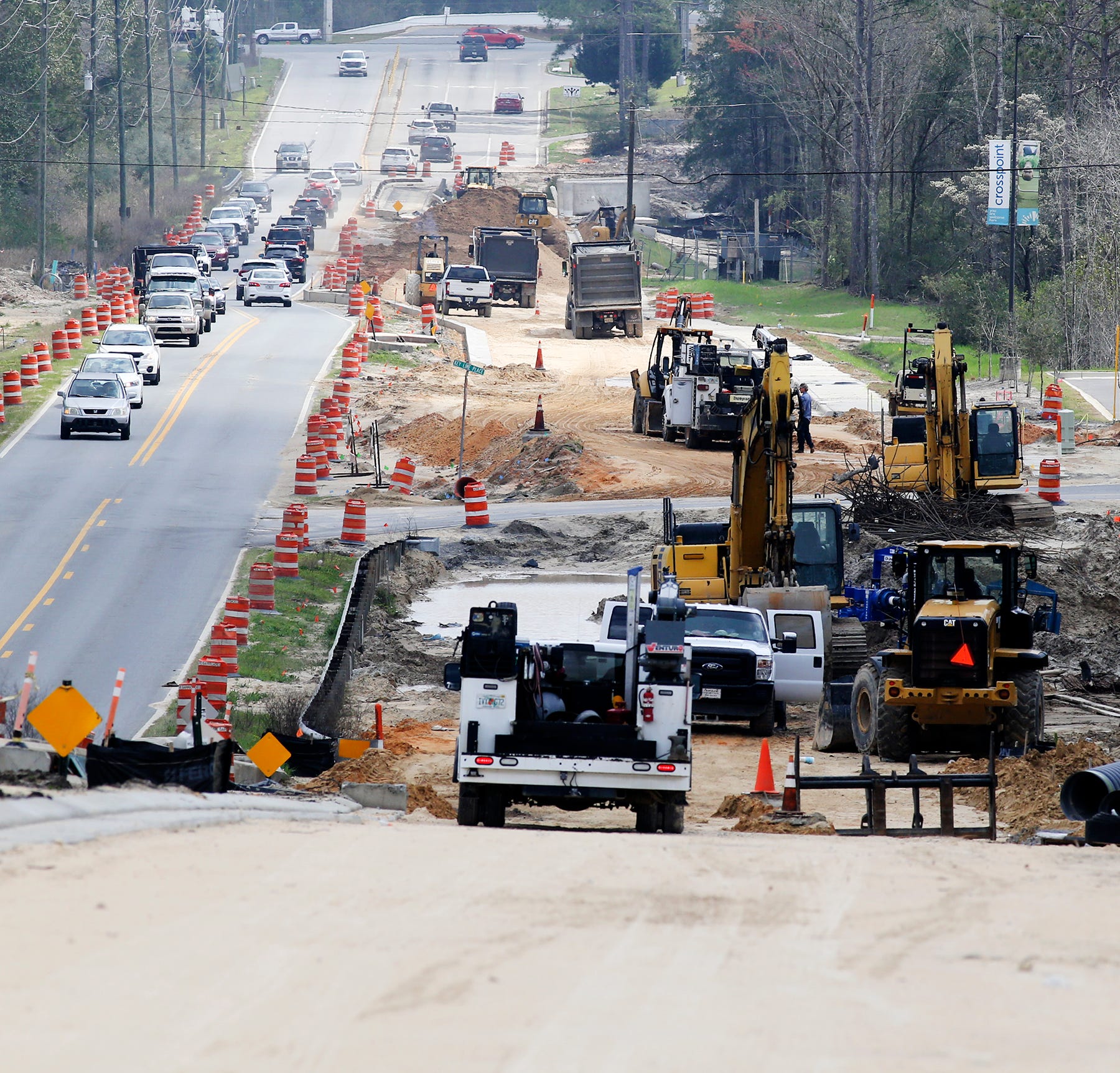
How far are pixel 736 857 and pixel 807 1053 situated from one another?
4547 mm

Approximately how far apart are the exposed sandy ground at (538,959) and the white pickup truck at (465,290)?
5755cm

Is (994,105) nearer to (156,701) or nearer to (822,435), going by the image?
(822,435)

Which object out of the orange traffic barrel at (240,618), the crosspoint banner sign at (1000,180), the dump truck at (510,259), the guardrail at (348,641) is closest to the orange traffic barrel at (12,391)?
the guardrail at (348,641)

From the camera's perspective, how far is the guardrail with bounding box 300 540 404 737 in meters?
20.5

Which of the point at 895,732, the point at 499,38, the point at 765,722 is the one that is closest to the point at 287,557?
the point at 765,722

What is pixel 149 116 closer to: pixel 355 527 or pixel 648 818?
pixel 355 527

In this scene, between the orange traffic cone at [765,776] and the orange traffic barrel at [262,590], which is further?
the orange traffic barrel at [262,590]

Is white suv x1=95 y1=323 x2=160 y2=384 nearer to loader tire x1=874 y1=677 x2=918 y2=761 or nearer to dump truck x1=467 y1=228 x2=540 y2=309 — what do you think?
dump truck x1=467 y1=228 x2=540 y2=309

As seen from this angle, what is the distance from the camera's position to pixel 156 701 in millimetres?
21766

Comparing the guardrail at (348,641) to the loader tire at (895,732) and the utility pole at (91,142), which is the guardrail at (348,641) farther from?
the utility pole at (91,142)

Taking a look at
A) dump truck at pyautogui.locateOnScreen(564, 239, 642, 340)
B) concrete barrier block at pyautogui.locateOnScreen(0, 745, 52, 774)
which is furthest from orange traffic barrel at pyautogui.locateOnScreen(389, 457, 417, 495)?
concrete barrier block at pyautogui.locateOnScreen(0, 745, 52, 774)

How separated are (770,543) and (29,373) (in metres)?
32.7

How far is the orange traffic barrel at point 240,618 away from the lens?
2511 centimetres

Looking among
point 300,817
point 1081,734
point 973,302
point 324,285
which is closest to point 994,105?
point 973,302
